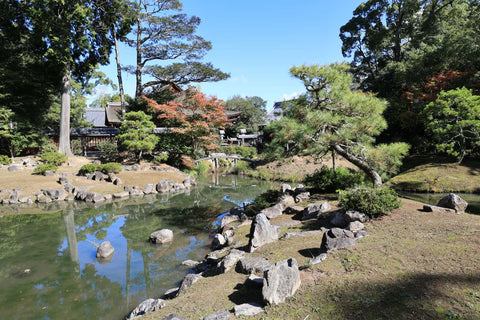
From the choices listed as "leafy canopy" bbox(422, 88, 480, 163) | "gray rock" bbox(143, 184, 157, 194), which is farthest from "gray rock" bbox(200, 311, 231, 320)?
"leafy canopy" bbox(422, 88, 480, 163)

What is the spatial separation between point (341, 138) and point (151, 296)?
5.32 m

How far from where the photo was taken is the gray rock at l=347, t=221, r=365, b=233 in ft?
14.9

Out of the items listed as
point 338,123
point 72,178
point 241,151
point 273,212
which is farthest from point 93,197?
point 241,151

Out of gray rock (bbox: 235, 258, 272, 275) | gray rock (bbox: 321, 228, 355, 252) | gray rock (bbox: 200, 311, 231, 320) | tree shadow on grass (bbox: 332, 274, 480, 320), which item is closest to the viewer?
tree shadow on grass (bbox: 332, 274, 480, 320)

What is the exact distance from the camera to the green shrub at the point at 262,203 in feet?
25.3

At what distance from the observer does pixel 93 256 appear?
6.13m

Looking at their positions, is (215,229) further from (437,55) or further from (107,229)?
(437,55)

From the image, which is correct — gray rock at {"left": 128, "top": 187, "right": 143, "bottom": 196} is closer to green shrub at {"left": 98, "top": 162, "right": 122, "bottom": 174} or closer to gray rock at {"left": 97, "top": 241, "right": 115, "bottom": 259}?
green shrub at {"left": 98, "top": 162, "right": 122, "bottom": 174}

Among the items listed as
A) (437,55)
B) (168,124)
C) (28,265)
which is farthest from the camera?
(168,124)

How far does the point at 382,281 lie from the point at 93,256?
6.16 meters

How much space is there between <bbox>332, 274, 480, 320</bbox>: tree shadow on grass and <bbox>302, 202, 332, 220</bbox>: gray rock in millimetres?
3048

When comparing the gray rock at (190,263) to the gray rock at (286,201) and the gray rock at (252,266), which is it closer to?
the gray rock at (252,266)

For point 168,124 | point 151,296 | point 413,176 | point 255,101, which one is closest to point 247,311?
point 151,296

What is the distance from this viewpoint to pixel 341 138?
626 cm
